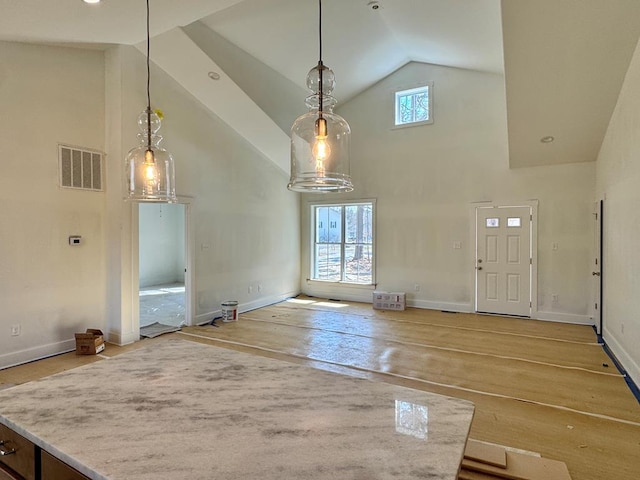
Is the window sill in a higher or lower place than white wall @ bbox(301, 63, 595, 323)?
A: lower

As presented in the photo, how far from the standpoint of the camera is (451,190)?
6934 millimetres

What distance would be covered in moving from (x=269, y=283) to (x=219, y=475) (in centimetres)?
682

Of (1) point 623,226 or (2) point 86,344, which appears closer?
(1) point 623,226

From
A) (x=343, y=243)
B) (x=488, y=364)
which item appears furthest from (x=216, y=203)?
(x=488, y=364)

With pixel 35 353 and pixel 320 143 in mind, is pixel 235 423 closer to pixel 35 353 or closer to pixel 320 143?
pixel 320 143

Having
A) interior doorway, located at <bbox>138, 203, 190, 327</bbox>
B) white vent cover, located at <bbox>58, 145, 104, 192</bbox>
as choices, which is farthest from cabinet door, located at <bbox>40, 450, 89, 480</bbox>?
interior doorway, located at <bbox>138, 203, 190, 327</bbox>

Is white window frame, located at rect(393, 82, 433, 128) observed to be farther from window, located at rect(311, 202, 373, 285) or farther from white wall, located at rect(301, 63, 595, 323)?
window, located at rect(311, 202, 373, 285)

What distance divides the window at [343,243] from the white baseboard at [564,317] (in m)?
3.08

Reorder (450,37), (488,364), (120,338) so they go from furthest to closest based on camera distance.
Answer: (450,37) < (120,338) < (488,364)

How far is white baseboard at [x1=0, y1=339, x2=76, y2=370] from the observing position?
4094 millimetres

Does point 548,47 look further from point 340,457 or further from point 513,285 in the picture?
point 340,457

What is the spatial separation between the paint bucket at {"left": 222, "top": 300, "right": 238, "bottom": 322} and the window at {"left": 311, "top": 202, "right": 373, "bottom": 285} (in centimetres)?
265

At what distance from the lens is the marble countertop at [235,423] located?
0.86 m

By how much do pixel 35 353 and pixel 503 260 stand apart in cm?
700
